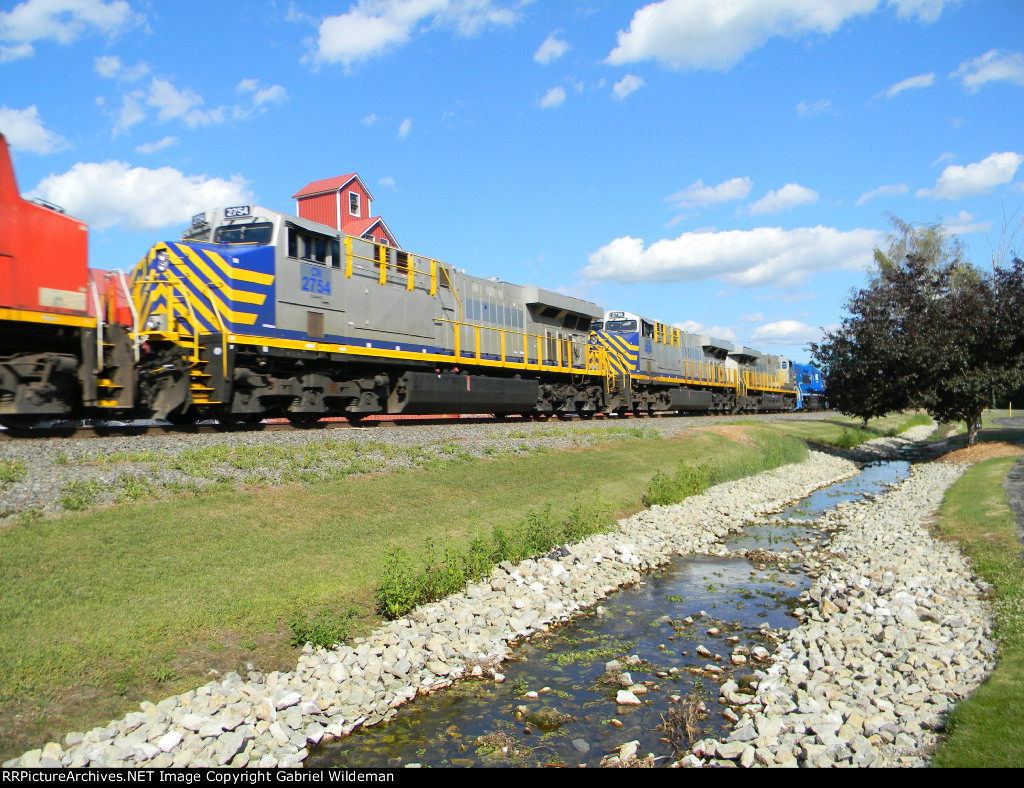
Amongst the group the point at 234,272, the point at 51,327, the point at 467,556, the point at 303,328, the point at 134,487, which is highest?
the point at 234,272

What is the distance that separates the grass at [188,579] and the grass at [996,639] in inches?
210

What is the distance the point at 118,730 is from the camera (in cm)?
499

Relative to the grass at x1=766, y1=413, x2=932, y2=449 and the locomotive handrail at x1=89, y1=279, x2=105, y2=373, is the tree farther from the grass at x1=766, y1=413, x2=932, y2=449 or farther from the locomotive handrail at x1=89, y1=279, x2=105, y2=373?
the locomotive handrail at x1=89, y1=279, x2=105, y2=373

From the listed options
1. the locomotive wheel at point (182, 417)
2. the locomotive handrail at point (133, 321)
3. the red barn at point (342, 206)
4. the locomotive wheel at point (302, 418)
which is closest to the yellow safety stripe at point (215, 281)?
the locomotive handrail at point (133, 321)

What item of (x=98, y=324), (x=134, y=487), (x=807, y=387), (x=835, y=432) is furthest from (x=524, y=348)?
(x=807, y=387)

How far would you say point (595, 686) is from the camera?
673 centimetres

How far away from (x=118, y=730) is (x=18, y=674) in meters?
0.96

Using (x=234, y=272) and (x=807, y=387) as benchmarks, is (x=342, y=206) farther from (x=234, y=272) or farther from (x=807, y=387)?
(x=807, y=387)

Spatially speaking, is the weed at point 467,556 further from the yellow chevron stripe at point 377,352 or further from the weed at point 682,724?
the yellow chevron stripe at point 377,352

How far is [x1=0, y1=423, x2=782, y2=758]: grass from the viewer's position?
17.6 feet

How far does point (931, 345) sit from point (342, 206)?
38.1 meters

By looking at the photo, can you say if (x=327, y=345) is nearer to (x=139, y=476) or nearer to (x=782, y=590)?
(x=139, y=476)

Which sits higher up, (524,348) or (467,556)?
(524,348)

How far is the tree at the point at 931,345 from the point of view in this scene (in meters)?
21.7
